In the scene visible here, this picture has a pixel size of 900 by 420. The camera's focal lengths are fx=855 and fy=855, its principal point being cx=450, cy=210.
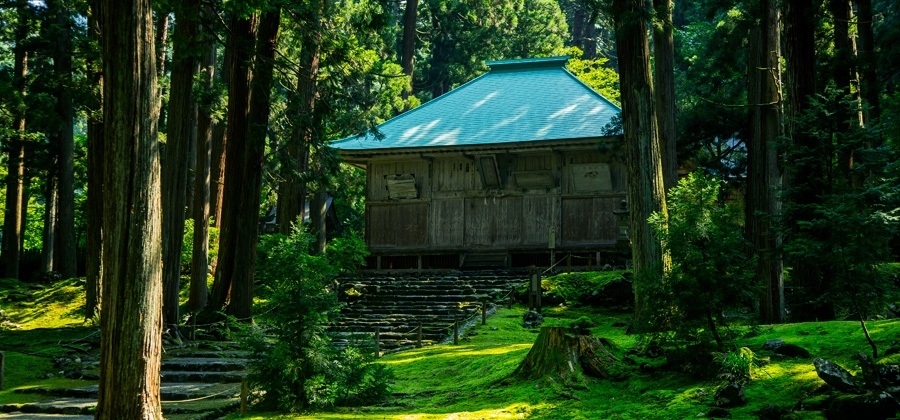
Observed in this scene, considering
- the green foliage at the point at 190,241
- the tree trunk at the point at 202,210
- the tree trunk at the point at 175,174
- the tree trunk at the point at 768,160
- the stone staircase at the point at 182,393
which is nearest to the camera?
the stone staircase at the point at 182,393

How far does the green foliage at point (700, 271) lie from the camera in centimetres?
840

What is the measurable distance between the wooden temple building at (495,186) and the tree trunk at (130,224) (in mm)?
16419

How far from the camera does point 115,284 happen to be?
8.34 m

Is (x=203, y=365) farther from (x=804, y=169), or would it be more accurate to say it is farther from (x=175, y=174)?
(x=804, y=169)

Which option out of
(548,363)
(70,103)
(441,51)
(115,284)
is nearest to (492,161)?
(70,103)

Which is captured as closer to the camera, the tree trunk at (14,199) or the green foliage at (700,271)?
the green foliage at (700,271)

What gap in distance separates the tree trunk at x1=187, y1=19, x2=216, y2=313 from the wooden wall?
5.31m

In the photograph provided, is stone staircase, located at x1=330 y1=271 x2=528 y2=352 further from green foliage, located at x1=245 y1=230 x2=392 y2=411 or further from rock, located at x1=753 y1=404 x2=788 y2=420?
rock, located at x1=753 y1=404 x2=788 y2=420

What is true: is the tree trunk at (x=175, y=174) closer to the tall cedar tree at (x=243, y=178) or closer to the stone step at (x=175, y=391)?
the tall cedar tree at (x=243, y=178)

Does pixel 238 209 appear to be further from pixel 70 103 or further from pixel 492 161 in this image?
pixel 70 103

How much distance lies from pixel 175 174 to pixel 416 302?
648cm

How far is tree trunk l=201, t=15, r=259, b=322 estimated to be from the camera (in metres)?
17.1

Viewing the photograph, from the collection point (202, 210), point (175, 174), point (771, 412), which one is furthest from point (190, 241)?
point (771, 412)

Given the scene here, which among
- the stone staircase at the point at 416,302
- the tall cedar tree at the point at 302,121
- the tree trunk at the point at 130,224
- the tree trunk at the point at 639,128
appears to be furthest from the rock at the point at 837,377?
the tall cedar tree at the point at 302,121
